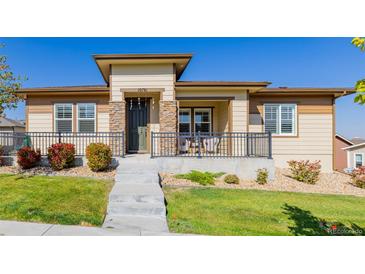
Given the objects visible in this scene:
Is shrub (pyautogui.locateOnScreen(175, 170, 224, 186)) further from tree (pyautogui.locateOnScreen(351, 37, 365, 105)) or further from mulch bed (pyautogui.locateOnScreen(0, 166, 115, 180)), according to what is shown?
tree (pyautogui.locateOnScreen(351, 37, 365, 105))

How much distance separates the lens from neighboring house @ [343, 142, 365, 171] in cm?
2203

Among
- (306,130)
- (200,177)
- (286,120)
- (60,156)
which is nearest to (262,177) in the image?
(200,177)

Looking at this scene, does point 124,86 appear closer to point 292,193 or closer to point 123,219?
point 123,219

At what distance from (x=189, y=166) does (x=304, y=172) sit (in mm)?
5094

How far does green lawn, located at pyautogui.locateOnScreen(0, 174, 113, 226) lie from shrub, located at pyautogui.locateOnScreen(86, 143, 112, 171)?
82 centimetres

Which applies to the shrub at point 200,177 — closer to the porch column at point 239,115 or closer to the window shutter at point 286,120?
the porch column at point 239,115

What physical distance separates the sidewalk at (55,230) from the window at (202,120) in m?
8.89

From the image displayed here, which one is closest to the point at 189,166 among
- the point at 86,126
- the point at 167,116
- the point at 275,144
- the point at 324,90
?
the point at 167,116

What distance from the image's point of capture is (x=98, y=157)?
8398 mm

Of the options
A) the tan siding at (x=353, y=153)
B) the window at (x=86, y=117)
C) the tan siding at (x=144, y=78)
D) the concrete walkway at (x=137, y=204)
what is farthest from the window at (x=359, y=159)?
the window at (x=86, y=117)

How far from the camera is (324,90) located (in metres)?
12.0

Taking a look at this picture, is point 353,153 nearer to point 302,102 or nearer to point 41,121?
point 302,102

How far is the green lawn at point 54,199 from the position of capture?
494cm

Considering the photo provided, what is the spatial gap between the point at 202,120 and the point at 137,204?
8.05m
